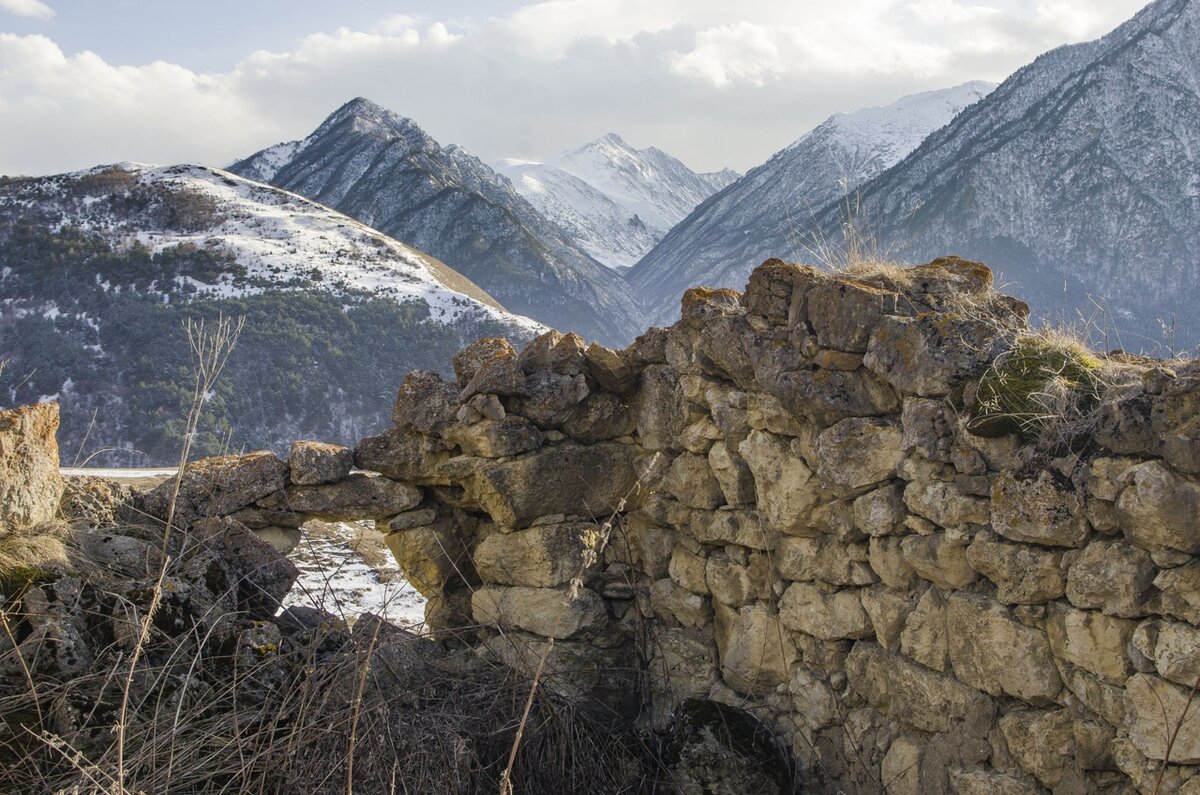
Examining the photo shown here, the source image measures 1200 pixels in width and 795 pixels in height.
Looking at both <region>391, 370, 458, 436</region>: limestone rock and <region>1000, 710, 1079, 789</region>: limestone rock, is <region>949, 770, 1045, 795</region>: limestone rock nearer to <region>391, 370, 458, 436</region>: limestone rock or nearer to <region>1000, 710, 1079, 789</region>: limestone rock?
<region>1000, 710, 1079, 789</region>: limestone rock

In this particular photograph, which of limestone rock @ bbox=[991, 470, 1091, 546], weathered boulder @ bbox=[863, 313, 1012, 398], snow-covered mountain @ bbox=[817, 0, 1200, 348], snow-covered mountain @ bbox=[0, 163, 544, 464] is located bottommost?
snow-covered mountain @ bbox=[0, 163, 544, 464]

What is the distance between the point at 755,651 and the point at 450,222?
56947mm

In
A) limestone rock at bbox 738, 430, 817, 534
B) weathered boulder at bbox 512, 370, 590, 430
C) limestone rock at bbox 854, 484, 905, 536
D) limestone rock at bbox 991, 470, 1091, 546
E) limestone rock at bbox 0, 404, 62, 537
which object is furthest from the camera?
weathered boulder at bbox 512, 370, 590, 430

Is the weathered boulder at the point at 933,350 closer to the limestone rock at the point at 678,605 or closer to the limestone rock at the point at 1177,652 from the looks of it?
the limestone rock at the point at 1177,652

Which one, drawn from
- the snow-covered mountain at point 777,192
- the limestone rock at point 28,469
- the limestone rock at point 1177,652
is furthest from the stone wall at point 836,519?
the snow-covered mountain at point 777,192

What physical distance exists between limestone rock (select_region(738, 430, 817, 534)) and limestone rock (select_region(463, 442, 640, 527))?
94cm

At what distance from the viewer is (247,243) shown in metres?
34.4

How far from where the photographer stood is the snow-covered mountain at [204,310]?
85.1ft

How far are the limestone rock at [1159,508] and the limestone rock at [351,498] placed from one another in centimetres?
395

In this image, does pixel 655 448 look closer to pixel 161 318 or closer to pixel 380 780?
pixel 380 780

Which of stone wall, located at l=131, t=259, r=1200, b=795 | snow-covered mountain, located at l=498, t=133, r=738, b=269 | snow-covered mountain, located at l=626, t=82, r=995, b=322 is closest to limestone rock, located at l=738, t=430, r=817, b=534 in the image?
stone wall, located at l=131, t=259, r=1200, b=795

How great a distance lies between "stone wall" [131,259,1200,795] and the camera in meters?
3.06

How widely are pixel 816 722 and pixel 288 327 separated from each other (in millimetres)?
26891

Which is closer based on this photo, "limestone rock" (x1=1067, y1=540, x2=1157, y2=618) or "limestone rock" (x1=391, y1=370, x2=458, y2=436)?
"limestone rock" (x1=1067, y1=540, x2=1157, y2=618)
